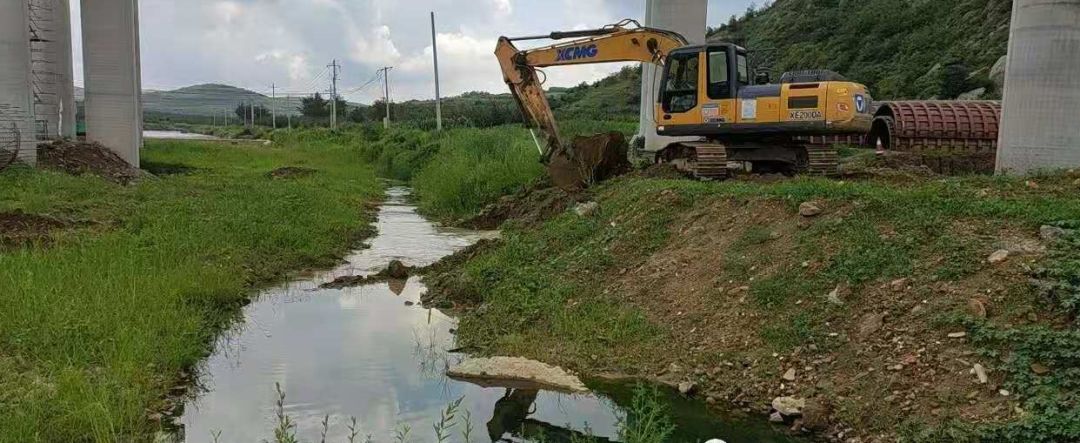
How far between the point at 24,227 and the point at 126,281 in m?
4.66

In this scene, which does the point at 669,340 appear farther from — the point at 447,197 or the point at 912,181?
the point at 447,197

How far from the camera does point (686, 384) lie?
23.2 feet

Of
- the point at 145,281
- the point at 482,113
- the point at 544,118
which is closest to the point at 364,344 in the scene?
the point at 145,281

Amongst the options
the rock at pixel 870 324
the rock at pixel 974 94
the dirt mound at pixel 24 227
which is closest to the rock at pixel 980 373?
the rock at pixel 870 324

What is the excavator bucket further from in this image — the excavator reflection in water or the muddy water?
the excavator reflection in water

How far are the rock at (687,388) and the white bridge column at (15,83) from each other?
20.0 m

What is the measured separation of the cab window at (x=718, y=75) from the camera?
13.2m

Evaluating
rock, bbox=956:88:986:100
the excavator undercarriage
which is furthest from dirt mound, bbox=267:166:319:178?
rock, bbox=956:88:986:100

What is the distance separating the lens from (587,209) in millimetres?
12867

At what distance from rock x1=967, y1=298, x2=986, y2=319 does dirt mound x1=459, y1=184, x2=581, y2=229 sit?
8.26m

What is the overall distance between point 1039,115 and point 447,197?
13.1 meters

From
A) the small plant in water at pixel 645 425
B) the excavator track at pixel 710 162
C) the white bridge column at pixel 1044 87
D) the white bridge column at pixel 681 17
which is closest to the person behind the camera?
the small plant in water at pixel 645 425

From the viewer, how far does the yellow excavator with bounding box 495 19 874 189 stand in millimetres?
12648

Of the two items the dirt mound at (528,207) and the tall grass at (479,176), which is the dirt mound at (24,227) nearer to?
the dirt mound at (528,207)
